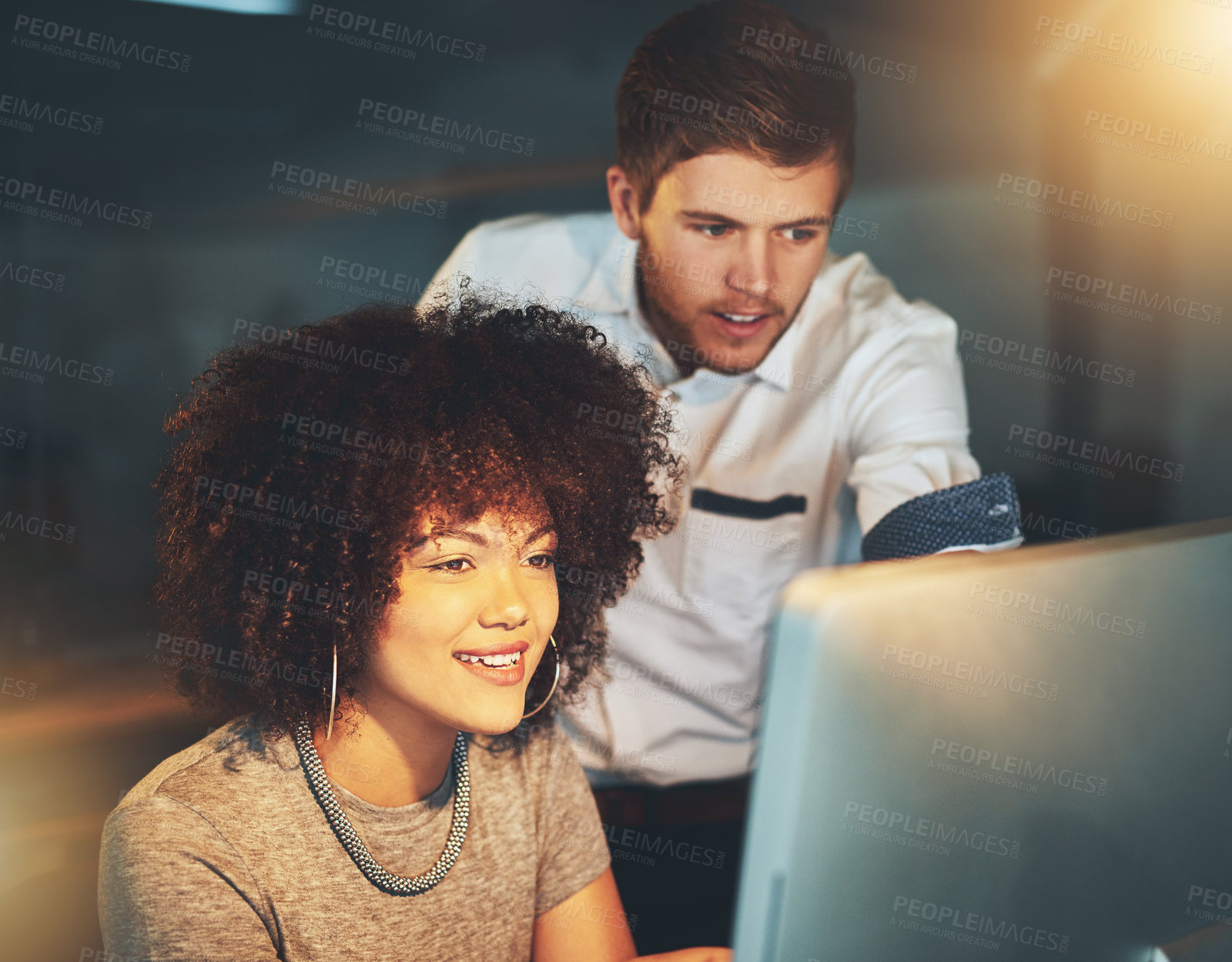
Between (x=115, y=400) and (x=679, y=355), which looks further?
(x=115, y=400)

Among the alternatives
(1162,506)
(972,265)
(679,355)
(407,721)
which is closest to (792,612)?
(407,721)

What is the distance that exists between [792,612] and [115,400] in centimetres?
281

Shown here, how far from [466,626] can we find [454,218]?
1.72 m

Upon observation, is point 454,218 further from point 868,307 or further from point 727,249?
point 868,307

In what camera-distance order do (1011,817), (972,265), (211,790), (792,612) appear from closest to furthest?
1. (792,612)
2. (1011,817)
3. (211,790)
4. (972,265)

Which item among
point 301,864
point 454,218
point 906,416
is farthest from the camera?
point 454,218

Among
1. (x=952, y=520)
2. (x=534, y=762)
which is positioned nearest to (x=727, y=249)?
(x=952, y=520)

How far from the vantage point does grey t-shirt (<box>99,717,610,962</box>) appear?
92 cm

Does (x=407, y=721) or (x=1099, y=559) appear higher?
(x=1099, y=559)

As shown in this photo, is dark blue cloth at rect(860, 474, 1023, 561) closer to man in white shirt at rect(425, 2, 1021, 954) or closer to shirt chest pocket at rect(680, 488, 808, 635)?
man in white shirt at rect(425, 2, 1021, 954)

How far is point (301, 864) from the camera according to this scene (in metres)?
1.01

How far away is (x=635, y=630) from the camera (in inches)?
80.7

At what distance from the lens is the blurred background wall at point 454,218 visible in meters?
Result: 2.20

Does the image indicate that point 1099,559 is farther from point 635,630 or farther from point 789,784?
point 635,630
